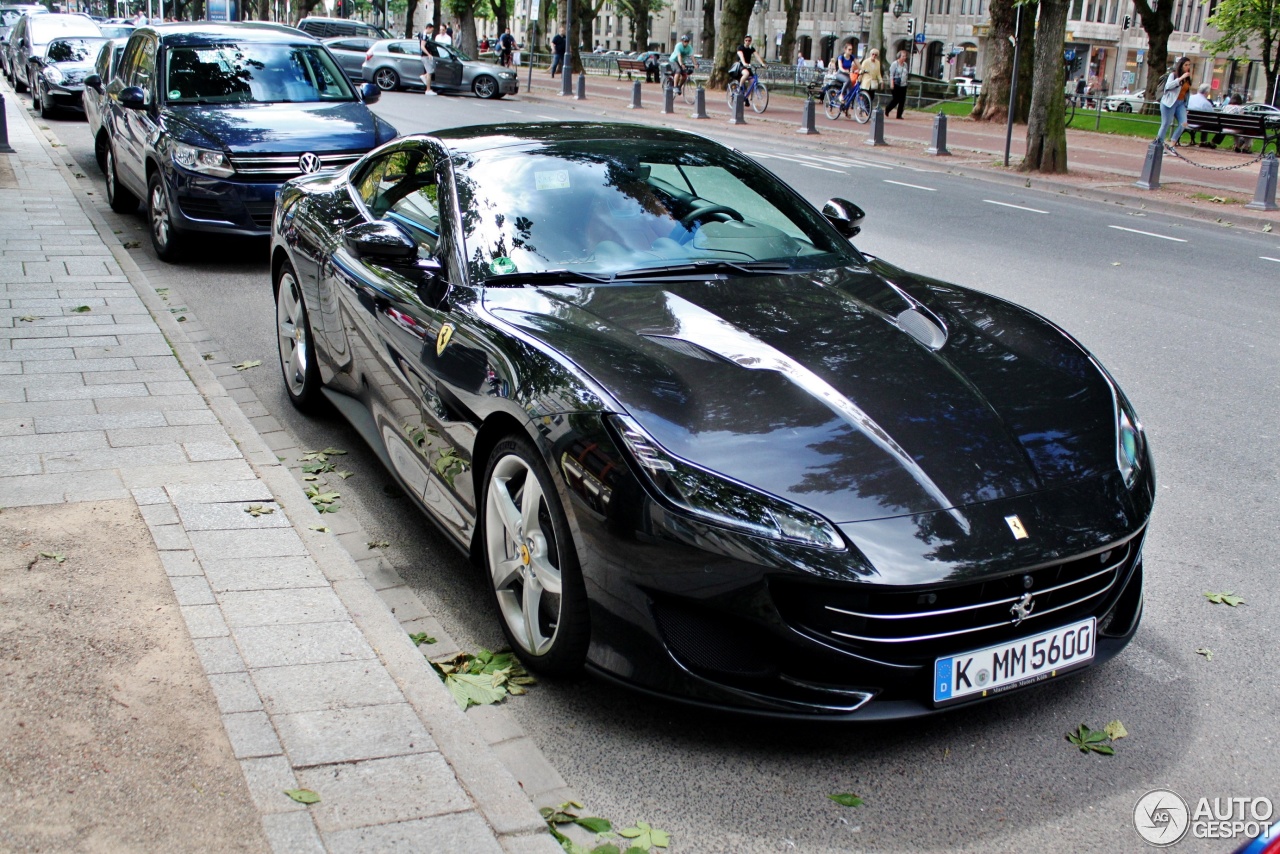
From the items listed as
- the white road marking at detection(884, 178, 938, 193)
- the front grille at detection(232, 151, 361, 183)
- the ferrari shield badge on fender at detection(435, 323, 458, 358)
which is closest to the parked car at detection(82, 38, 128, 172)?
the front grille at detection(232, 151, 361, 183)

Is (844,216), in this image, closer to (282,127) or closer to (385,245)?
(385,245)

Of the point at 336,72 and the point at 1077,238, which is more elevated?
the point at 336,72

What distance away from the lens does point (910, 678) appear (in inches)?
120

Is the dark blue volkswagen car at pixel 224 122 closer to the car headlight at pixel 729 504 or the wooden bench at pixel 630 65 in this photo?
the car headlight at pixel 729 504

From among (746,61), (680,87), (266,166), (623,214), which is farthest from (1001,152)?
(623,214)

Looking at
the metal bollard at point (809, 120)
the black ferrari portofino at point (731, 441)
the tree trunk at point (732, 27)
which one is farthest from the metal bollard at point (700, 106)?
the black ferrari portofino at point (731, 441)

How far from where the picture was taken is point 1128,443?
3617 millimetres

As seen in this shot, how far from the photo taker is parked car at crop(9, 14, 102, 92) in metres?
26.1

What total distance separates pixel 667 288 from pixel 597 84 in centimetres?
4741

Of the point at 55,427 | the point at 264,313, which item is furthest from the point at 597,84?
the point at 55,427

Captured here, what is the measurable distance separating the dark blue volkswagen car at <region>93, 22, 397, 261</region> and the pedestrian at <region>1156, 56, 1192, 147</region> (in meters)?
15.9

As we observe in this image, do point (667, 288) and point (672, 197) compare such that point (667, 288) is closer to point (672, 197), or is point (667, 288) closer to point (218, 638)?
point (672, 197)

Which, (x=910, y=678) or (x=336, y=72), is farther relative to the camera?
(x=336, y=72)

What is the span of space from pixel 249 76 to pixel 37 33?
65.5 ft
